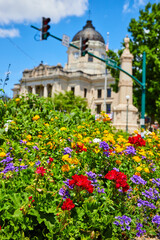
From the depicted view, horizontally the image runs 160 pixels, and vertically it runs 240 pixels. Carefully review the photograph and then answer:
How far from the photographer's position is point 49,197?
206cm

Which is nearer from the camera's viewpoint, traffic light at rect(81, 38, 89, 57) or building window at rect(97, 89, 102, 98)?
traffic light at rect(81, 38, 89, 57)

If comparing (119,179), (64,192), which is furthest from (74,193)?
(119,179)

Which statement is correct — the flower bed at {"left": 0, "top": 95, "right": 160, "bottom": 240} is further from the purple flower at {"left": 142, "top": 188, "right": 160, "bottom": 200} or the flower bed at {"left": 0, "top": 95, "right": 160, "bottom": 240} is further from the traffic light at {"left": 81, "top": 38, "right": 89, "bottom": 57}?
the traffic light at {"left": 81, "top": 38, "right": 89, "bottom": 57}

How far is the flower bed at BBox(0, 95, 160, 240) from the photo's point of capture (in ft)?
6.41

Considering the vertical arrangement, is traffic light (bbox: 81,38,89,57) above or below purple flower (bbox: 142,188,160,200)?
above

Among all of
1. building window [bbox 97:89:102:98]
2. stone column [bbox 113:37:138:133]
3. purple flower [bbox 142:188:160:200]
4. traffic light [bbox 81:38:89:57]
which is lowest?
purple flower [bbox 142:188:160:200]

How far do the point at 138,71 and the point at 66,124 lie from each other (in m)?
17.0

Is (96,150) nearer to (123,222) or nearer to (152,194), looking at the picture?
(152,194)

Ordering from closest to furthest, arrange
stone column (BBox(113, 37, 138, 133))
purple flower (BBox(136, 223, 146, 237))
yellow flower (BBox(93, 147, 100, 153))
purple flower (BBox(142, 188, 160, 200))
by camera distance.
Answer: purple flower (BBox(136, 223, 146, 237))
purple flower (BBox(142, 188, 160, 200))
yellow flower (BBox(93, 147, 100, 153))
stone column (BBox(113, 37, 138, 133))

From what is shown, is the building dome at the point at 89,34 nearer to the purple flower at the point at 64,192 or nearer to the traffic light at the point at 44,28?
the traffic light at the point at 44,28

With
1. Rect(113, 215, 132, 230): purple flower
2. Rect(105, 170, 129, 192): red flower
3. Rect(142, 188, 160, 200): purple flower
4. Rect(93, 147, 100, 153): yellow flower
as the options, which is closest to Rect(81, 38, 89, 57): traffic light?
Rect(93, 147, 100, 153): yellow flower

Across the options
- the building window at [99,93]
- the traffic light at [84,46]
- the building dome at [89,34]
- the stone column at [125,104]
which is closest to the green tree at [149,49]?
the stone column at [125,104]

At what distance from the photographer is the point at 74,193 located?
2.29 meters

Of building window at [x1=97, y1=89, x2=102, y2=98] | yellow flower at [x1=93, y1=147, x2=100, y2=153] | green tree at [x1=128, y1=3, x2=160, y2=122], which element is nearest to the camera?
yellow flower at [x1=93, y1=147, x2=100, y2=153]
